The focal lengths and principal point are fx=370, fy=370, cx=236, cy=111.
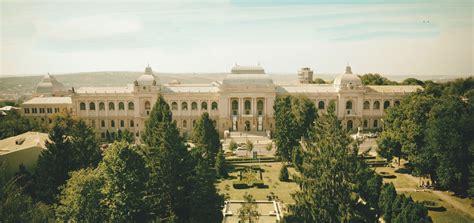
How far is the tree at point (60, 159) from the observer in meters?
31.2

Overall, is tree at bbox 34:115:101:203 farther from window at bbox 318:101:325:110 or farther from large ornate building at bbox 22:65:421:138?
window at bbox 318:101:325:110

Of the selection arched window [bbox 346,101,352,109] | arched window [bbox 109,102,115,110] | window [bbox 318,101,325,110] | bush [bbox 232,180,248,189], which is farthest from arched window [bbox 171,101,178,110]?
bush [bbox 232,180,248,189]

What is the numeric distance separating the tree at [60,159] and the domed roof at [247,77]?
46.8 meters

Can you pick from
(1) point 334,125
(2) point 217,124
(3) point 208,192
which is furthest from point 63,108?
(1) point 334,125

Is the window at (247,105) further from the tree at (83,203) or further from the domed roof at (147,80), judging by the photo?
the tree at (83,203)

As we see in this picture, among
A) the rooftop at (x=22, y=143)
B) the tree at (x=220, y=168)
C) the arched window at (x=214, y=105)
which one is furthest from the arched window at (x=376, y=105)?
the rooftop at (x=22, y=143)

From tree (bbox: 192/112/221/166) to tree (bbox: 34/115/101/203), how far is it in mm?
17405

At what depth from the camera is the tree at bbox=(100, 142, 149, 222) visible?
25469mm

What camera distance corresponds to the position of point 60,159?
107ft

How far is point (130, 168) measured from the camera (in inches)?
1038

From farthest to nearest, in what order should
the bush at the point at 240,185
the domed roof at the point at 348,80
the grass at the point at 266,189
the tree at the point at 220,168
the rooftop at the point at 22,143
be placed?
the domed roof at the point at 348,80 → the tree at the point at 220,168 → the bush at the point at 240,185 → the grass at the point at 266,189 → the rooftop at the point at 22,143

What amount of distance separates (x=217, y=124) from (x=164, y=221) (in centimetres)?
5358

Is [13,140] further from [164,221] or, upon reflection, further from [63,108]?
[63,108]

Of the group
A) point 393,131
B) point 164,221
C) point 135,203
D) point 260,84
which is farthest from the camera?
point 260,84
